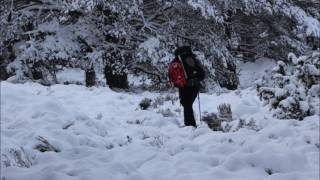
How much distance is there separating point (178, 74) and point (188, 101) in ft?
1.96

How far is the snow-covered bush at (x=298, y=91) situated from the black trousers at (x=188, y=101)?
4.46 ft

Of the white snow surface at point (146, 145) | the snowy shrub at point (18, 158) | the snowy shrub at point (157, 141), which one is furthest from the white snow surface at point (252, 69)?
the snowy shrub at point (18, 158)

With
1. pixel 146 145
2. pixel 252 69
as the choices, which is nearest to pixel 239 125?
pixel 146 145

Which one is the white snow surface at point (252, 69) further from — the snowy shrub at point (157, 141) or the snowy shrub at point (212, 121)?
the snowy shrub at point (157, 141)

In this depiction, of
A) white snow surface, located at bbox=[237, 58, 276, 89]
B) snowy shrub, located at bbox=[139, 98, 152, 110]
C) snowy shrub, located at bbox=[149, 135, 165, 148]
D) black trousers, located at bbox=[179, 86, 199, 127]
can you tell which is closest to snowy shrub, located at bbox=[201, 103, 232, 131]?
black trousers, located at bbox=[179, 86, 199, 127]

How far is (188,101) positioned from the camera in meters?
10.1

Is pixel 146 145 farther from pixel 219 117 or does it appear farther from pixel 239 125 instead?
pixel 219 117

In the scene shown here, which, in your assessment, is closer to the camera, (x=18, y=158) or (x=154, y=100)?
(x=18, y=158)

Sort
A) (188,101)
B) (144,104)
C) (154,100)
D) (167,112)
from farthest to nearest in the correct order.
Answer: (154,100) < (144,104) < (167,112) < (188,101)

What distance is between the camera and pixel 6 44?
718 inches

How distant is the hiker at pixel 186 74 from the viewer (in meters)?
9.78

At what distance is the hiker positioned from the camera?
9.78 meters

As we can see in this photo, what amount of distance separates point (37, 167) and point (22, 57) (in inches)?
400

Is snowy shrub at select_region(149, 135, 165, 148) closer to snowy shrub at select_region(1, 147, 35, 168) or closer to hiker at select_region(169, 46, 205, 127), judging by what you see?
hiker at select_region(169, 46, 205, 127)
